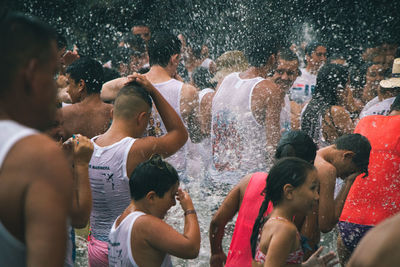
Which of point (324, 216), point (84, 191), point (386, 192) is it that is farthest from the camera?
point (386, 192)

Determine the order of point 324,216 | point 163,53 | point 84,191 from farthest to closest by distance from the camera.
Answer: point 163,53 < point 324,216 < point 84,191

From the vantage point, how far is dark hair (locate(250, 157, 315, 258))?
292 cm

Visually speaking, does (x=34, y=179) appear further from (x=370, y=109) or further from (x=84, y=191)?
(x=370, y=109)

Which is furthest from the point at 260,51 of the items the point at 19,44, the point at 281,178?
the point at 19,44

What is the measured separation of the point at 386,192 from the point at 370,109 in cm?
132

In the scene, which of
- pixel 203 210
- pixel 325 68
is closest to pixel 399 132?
pixel 325 68

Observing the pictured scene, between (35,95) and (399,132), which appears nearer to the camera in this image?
(35,95)

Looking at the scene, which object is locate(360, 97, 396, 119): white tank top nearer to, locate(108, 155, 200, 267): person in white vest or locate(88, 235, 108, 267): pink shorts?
locate(108, 155, 200, 267): person in white vest

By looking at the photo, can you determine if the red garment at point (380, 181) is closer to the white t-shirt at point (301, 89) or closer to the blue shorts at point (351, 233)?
the blue shorts at point (351, 233)

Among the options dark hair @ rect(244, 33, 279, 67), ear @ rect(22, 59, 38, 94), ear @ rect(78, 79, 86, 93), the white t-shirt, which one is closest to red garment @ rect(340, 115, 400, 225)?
dark hair @ rect(244, 33, 279, 67)

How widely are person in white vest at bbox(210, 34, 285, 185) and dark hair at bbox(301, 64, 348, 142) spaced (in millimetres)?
557

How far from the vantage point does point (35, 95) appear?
5.30 feet

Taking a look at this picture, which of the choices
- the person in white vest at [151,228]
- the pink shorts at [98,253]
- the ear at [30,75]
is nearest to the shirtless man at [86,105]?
the pink shorts at [98,253]

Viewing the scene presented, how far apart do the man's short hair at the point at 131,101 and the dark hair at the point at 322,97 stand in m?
2.22
